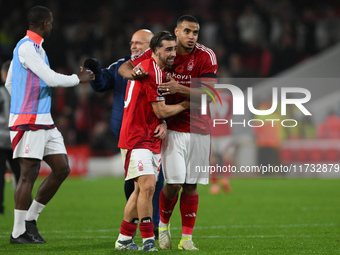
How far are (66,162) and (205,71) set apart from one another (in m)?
1.83

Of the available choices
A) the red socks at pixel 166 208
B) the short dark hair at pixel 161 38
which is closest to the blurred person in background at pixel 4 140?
the red socks at pixel 166 208

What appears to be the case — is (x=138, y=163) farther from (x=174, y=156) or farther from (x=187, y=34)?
(x=187, y=34)

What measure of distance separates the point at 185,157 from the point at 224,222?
263 cm

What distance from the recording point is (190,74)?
635cm

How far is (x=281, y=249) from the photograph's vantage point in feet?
20.0

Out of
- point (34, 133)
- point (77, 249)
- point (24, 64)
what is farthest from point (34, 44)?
point (77, 249)

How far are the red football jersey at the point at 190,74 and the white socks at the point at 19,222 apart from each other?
69.2 inches

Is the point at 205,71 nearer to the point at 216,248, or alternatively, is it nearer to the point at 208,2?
the point at 216,248

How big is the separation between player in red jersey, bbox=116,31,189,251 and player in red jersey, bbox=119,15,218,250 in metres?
0.26

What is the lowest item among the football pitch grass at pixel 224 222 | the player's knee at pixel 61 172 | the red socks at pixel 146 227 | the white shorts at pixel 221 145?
the football pitch grass at pixel 224 222

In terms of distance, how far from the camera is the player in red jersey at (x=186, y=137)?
622 cm

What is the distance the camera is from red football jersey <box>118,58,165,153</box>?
19.4ft

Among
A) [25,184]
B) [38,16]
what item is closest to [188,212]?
[25,184]

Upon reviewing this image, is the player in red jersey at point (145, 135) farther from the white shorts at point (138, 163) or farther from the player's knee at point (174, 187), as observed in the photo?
the player's knee at point (174, 187)
